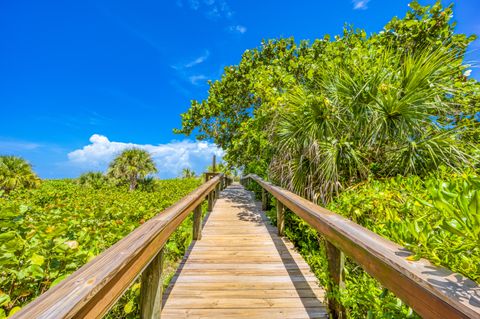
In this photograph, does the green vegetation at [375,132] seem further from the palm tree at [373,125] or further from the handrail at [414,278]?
the handrail at [414,278]

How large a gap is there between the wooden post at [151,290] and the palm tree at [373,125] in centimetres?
269

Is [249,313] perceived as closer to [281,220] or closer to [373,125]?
[281,220]

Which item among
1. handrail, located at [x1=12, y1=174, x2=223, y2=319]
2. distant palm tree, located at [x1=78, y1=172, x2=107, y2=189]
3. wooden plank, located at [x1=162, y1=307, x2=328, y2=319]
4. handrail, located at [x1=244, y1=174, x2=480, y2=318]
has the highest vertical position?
handrail, located at [x1=244, y1=174, x2=480, y2=318]

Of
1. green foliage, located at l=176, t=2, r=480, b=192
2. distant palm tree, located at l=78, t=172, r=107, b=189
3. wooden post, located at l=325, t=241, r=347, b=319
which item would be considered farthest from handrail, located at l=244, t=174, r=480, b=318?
distant palm tree, located at l=78, t=172, r=107, b=189

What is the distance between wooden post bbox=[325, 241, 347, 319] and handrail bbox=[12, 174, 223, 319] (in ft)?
4.56

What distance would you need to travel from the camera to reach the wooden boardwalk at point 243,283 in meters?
2.19

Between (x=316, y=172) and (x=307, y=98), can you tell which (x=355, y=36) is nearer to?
Answer: (x=307, y=98)

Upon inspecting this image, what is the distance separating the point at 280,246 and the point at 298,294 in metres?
1.39

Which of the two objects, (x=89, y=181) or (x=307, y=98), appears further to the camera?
(x=89, y=181)

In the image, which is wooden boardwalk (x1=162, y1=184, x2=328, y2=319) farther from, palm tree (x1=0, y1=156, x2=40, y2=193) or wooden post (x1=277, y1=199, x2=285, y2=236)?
palm tree (x1=0, y1=156, x2=40, y2=193)

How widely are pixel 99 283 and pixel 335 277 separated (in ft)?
5.56

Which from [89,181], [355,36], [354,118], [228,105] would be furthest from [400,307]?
[89,181]

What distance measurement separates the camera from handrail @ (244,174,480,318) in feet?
2.64

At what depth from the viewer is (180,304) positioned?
227 cm
